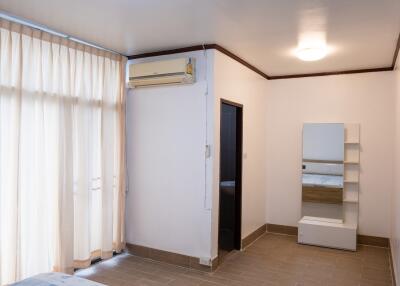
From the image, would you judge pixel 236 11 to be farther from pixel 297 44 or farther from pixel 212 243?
pixel 212 243

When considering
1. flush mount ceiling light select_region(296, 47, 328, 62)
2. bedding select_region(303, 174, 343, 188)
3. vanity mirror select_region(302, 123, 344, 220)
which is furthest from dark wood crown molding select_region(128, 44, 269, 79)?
bedding select_region(303, 174, 343, 188)

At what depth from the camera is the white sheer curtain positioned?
9.62 ft

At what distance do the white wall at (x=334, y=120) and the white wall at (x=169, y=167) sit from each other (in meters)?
2.02

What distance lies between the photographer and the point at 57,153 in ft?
10.9

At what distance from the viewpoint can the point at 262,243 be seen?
4754 mm

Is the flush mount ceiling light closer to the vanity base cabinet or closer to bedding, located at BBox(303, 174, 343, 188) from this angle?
bedding, located at BBox(303, 174, 343, 188)

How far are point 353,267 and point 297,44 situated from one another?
264 centimetres

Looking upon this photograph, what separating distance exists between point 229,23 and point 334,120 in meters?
2.72

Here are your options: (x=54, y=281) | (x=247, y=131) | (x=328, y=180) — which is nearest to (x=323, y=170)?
(x=328, y=180)

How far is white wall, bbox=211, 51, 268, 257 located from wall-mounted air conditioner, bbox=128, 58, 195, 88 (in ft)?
1.01

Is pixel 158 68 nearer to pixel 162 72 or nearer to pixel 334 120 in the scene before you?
pixel 162 72

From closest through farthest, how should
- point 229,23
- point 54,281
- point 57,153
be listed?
1. point 54,281
2. point 229,23
3. point 57,153

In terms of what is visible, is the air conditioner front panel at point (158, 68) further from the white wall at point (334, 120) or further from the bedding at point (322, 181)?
the bedding at point (322, 181)

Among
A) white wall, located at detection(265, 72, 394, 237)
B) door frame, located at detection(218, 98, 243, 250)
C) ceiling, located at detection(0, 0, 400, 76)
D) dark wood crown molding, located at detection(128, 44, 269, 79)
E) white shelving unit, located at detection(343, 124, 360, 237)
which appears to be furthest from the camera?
white shelving unit, located at detection(343, 124, 360, 237)
